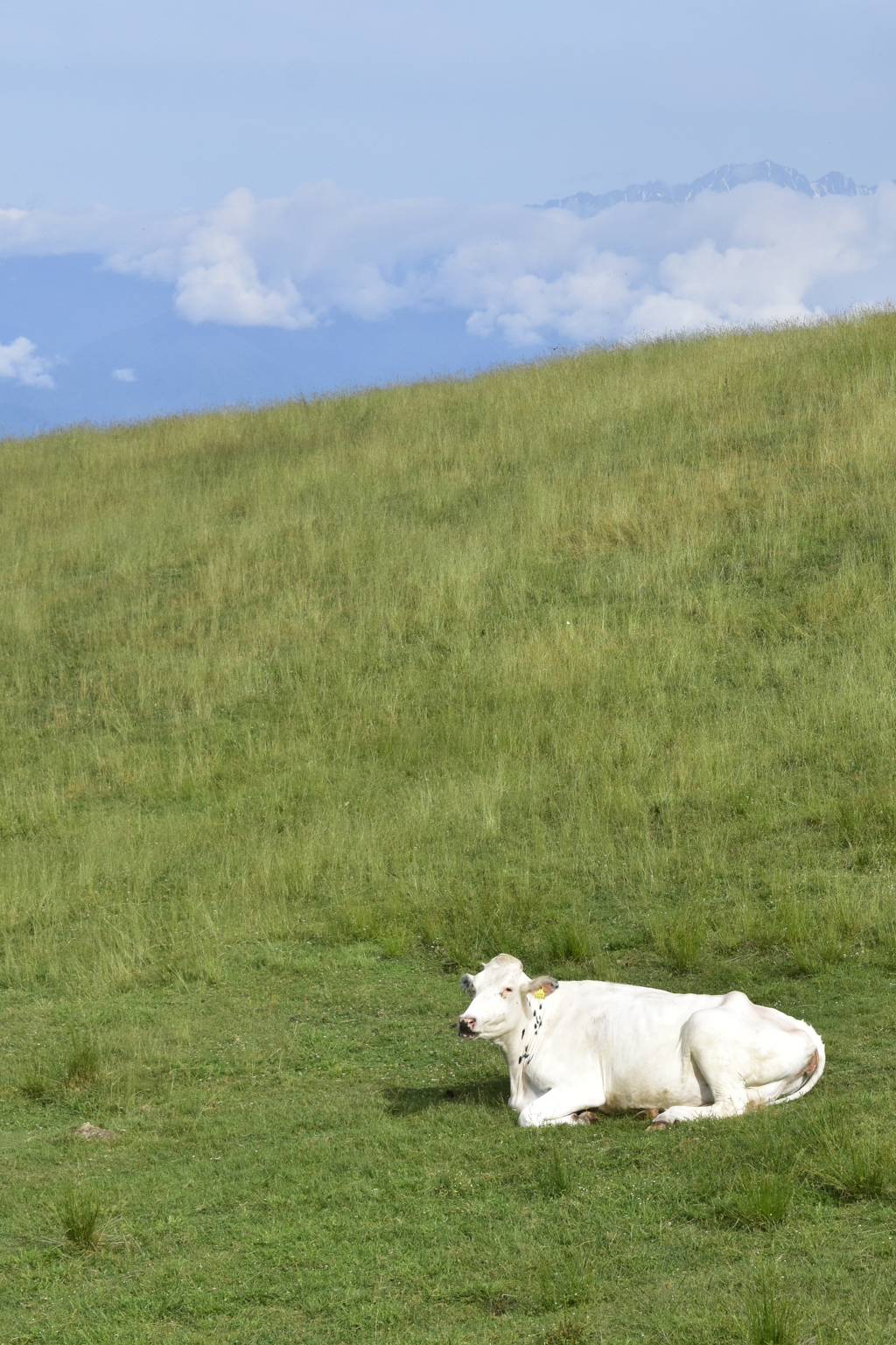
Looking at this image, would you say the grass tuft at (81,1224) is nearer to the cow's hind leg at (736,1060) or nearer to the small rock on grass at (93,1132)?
the small rock on grass at (93,1132)

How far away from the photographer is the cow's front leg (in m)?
5.83

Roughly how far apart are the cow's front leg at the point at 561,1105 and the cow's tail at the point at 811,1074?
32.3 inches

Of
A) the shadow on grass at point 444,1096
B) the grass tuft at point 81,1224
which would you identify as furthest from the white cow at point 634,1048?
the grass tuft at point 81,1224

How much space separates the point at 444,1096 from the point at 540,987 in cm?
93

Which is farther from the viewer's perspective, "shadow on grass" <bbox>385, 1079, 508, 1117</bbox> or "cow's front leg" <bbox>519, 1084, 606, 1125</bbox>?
"shadow on grass" <bbox>385, 1079, 508, 1117</bbox>

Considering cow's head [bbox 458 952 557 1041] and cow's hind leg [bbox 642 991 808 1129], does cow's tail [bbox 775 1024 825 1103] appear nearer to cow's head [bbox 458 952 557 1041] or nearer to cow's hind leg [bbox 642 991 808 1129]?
cow's hind leg [bbox 642 991 808 1129]

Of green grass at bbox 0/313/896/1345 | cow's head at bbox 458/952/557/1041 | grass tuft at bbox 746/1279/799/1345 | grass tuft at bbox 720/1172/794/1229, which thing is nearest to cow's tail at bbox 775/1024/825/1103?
green grass at bbox 0/313/896/1345

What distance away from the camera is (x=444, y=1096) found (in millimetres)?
6496

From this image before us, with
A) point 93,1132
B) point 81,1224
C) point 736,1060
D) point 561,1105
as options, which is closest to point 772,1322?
point 736,1060

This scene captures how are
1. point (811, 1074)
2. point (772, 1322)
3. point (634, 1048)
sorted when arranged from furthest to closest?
point (634, 1048) < point (811, 1074) < point (772, 1322)

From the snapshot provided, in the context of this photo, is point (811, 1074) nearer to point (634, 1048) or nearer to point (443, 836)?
point (634, 1048)

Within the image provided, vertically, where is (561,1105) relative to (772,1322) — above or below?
above

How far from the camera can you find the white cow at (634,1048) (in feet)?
18.6

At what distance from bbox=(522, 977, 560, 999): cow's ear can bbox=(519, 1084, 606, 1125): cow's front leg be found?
1.41 ft
